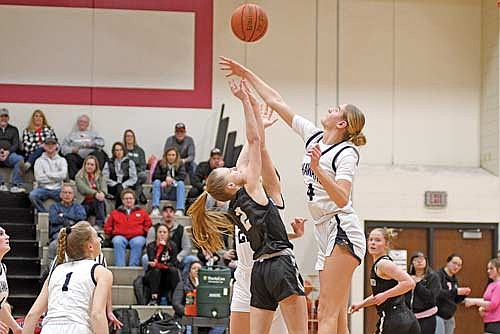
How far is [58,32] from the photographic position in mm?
15414

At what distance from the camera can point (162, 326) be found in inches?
453

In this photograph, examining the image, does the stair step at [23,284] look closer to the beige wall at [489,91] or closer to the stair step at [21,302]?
the stair step at [21,302]

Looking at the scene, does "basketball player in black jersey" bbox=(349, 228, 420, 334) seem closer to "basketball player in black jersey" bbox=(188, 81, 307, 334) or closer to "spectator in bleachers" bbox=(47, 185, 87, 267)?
"basketball player in black jersey" bbox=(188, 81, 307, 334)

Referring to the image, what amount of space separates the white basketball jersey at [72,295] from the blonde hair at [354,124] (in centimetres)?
179

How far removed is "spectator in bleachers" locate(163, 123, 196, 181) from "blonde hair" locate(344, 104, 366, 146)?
366 inches

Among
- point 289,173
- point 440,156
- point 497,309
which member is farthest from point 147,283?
point 440,156

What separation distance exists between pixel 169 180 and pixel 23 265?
2.69 meters

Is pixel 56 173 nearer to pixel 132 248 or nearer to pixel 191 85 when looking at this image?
pixel 132 248

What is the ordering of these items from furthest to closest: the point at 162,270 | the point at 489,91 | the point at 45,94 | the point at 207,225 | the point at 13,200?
the point at 489,91 → the point at 45,94 → the point at 13,200 → the point at 162,270 → the point at 207,225

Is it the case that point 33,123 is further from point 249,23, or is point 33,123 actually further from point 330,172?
point 330,172

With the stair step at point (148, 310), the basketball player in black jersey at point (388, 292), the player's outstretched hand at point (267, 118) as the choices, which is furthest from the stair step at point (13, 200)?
the player's outstretched hand at point (267, 118)

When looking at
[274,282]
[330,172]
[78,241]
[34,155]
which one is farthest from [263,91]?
[34,155]

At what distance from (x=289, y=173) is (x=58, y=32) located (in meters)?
4.86

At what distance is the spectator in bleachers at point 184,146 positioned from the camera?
1469 cm
